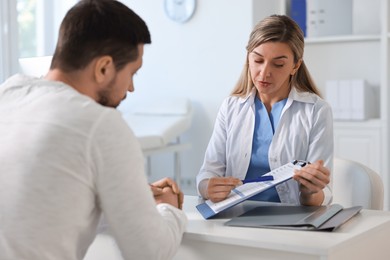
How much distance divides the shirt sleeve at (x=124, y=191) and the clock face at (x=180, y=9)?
3.91 meters

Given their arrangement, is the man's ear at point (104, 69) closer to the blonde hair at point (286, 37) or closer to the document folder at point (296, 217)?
the document folder at point (296, 217)

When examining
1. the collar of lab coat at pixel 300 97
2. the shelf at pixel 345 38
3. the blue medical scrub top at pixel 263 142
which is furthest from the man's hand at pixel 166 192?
the shelf at pixel 345 38

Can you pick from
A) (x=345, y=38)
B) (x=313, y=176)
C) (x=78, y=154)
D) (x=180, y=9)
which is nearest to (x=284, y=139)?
(x=313, y=176)

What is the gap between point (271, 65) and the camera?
2131 millimetres

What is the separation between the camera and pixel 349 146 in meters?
4.38

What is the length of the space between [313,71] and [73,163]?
358 centimetres

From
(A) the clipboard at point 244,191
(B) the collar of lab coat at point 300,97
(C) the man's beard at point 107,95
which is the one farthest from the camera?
(B) the collar of lab coat at point 300,97

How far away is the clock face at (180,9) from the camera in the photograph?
5.11 meters

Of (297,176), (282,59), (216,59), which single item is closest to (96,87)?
(297,176)

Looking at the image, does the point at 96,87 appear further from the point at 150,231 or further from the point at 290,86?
the point at 290,86

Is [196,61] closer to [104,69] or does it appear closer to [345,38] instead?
[345,38]

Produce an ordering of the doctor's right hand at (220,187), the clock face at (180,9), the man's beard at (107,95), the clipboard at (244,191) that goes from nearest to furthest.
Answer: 1. the man's beard at (107,95)
2. the clipboard at (244,191)
3. the doctor's right hand at (220,187)
4. the clock face at (180,9)

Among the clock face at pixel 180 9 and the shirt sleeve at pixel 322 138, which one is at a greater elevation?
the clock face at pixel 180 9

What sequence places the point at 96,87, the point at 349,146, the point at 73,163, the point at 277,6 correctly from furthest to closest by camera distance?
the point at 277,6 → the point at 349,146 → the point at 96,87 → the point at 73,163
